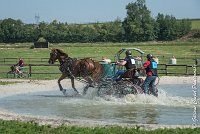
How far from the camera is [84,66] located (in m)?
21.4

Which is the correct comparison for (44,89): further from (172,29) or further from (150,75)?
(172,29)

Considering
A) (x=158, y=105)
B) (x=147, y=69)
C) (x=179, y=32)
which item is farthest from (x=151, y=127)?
(x=179, y=32)

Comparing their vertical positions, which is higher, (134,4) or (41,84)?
(134,4)

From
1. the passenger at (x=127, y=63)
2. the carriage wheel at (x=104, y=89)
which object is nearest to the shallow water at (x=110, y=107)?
the carriage wheel at (x=104, y=89)

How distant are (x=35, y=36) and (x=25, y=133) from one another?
4948 inches

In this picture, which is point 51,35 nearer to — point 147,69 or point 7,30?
point 7,30

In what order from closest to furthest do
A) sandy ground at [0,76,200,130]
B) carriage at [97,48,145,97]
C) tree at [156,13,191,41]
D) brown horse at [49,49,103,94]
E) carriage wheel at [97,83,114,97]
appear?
1. sandy ground at [0,76,200,130]
2. carriage at [97,48,145,97]
3. carriage wheel at [97,83,114,97]
4. brown horse at [49,49,103,94]
5. tree at [156,13,191,41]

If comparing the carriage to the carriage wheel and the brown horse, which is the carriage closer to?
the carriage wheel

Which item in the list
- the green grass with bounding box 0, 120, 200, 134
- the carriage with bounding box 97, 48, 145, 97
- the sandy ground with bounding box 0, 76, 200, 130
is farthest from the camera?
the carriage with bounding box 97, 48, 145, 97

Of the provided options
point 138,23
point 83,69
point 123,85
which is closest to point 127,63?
point 123,85

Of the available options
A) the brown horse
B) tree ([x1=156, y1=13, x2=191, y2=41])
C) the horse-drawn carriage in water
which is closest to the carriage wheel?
the horse-drawn carriage in water

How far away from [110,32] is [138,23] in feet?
36.7

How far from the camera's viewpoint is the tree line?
130m

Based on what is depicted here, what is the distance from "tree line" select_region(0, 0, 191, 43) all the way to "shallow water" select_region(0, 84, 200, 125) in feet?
355
